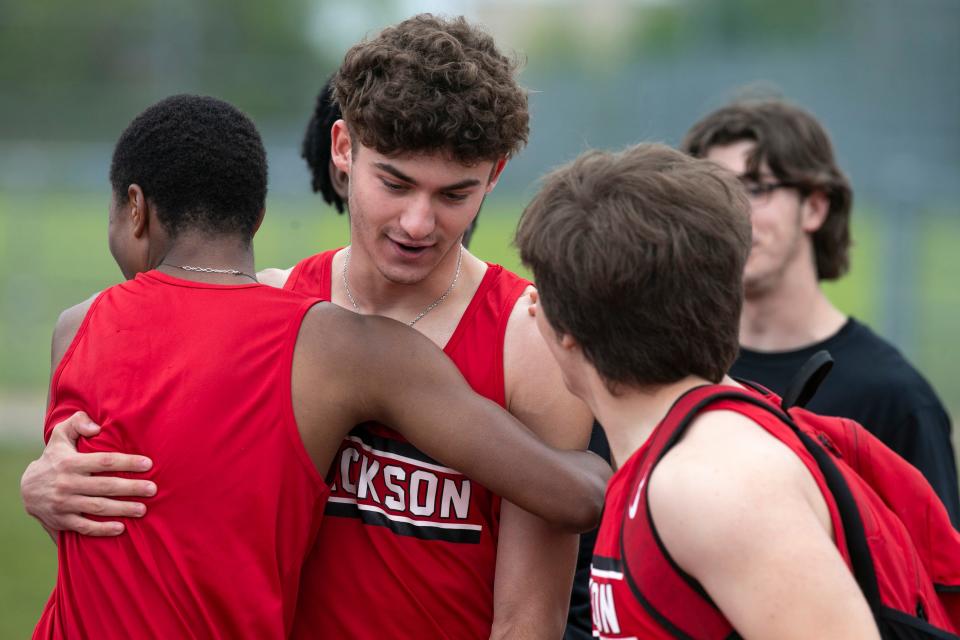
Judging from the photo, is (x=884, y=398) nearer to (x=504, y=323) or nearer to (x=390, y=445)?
(x=504, y=323)

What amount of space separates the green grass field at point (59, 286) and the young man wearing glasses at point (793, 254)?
4.59 metres

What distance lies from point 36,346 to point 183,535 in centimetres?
1208

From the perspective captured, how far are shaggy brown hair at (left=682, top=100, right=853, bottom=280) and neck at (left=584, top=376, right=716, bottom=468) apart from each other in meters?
2.54

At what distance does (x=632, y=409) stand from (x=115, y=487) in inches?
41.2

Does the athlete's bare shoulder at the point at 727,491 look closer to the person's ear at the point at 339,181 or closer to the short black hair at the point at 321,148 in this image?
the person's ear at the point at 339,181

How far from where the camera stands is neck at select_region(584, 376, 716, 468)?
6.72 ft

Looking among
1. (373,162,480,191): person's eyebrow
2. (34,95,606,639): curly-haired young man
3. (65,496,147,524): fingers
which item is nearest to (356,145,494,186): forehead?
(373,162,480,191): person's eyebrow

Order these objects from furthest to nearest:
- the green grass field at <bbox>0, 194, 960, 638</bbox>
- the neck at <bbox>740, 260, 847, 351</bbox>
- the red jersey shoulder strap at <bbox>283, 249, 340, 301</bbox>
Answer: the green grass field at <bbox>0, 194, 960, 638</bbox> < the neck at <bbox>740, 260, 847, 351</bbox> < the red jersey shoulder strap at <bbox>283, 249, 340, 301</bbox>

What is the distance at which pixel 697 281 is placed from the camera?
198 centimetres

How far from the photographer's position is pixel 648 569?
5.97ft

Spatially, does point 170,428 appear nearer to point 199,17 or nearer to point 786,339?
point 786,339

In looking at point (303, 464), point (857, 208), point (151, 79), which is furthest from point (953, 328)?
point (151, 79)

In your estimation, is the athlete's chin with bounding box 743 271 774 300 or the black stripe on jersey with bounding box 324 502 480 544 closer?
the black stripe on jersey with bounding box 324 502 480 544

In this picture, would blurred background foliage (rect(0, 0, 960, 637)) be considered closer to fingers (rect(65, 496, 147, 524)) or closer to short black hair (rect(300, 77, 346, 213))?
short black hair (rect(300, 77, 346, 213))
